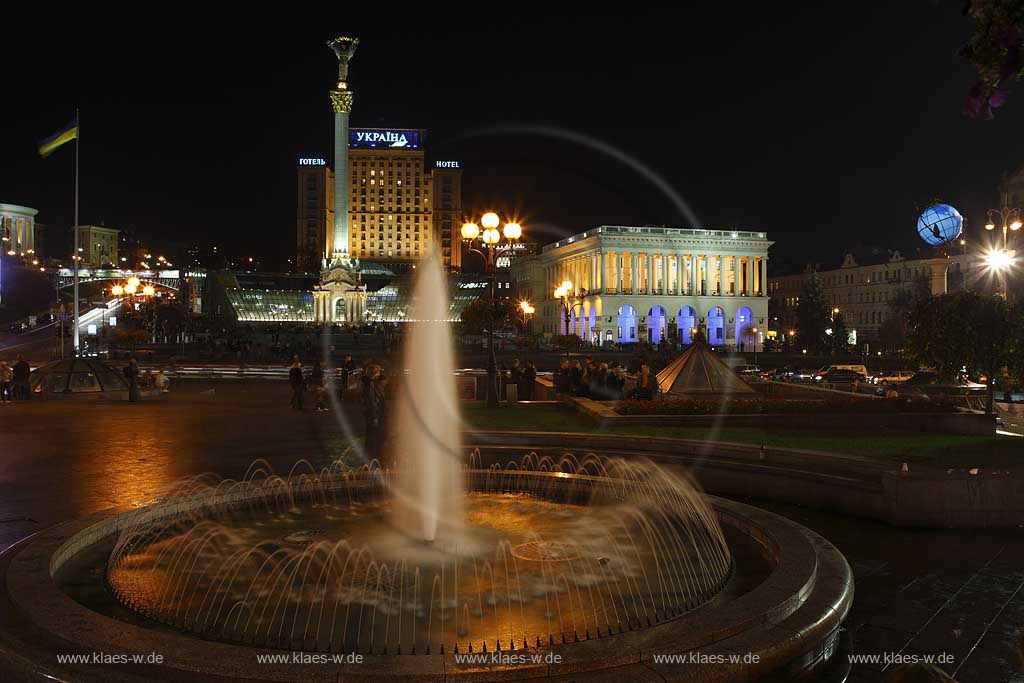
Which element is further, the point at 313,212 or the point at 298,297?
the point at 313,212

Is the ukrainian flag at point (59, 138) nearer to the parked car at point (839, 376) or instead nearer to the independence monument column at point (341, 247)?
the parked car at point (839, 376)

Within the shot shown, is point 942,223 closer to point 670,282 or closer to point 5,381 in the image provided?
point 5,381

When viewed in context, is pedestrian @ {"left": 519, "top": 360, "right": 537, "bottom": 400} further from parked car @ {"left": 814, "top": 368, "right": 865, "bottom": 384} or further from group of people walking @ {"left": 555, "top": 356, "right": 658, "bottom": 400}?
parked car @ {"left": 814, "top": 368, "right": 865, "bottom": 384}

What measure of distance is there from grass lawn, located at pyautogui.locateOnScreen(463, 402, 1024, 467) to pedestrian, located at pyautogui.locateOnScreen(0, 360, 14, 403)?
54.7 ft

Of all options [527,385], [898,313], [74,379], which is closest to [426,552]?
[527,385]

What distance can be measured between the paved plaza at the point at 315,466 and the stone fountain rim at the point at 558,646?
0.43m

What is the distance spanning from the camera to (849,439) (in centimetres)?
1598

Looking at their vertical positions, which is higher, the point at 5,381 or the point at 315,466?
the point at 5,381

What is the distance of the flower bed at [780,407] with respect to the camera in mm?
18219

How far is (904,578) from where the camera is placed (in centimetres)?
813

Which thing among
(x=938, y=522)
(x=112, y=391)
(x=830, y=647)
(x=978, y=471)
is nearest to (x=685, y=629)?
(x=830, y=647)

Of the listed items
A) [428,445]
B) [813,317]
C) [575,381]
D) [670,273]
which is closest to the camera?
[428,445]

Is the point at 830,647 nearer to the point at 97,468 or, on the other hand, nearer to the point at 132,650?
the point at 132,650

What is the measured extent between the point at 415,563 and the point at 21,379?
24.1 metres
